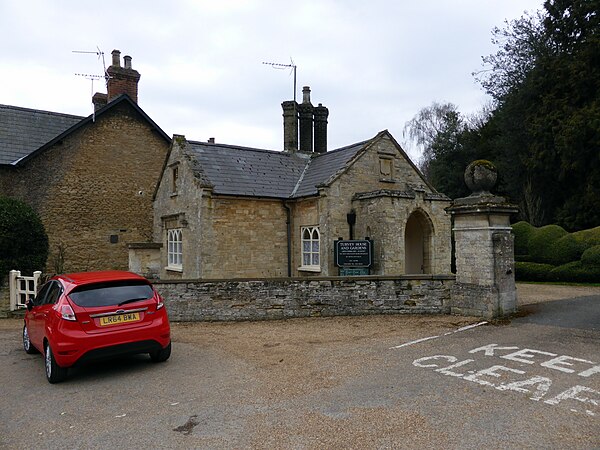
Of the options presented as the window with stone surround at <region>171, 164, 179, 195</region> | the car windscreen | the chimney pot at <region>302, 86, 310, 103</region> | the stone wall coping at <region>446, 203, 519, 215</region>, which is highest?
the chimney pot at <region>302, 86, 310, 103</region>

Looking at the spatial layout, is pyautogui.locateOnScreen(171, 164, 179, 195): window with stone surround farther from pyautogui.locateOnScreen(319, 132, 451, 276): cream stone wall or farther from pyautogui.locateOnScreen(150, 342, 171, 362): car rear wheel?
pyautogui.locateOnScreen(150, 342, 171, 362): car rear wheel

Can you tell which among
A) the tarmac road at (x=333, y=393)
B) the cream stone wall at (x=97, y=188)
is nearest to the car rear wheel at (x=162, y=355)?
the tarmac road at (x=333, y=393)

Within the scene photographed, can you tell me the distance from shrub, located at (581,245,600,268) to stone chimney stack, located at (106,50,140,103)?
21.1m

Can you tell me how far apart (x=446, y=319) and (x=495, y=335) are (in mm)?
1799

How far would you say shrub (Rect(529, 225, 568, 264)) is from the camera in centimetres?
1947

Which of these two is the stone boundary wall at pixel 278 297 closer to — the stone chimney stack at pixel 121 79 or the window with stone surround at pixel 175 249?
the window with stone surround at pixel 175 249

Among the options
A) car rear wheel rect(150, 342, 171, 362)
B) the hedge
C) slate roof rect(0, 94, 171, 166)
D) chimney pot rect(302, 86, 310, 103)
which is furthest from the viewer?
chimney pot rect(302, 86, 310, 103)

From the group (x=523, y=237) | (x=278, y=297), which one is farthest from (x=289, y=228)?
(x=523, y=237)

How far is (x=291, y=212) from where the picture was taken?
57.7 ft

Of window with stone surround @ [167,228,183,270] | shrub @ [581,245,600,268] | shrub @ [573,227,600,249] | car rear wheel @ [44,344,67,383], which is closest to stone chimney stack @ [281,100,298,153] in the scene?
window with stone surround @ [167,228,183,270]

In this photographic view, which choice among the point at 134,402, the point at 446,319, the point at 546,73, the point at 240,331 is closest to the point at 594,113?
the point at 546,73

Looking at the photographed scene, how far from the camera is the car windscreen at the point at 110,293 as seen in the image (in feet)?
23.2

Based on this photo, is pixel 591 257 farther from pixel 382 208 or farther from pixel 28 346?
pixel 28 346

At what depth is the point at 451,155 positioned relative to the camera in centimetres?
3775
